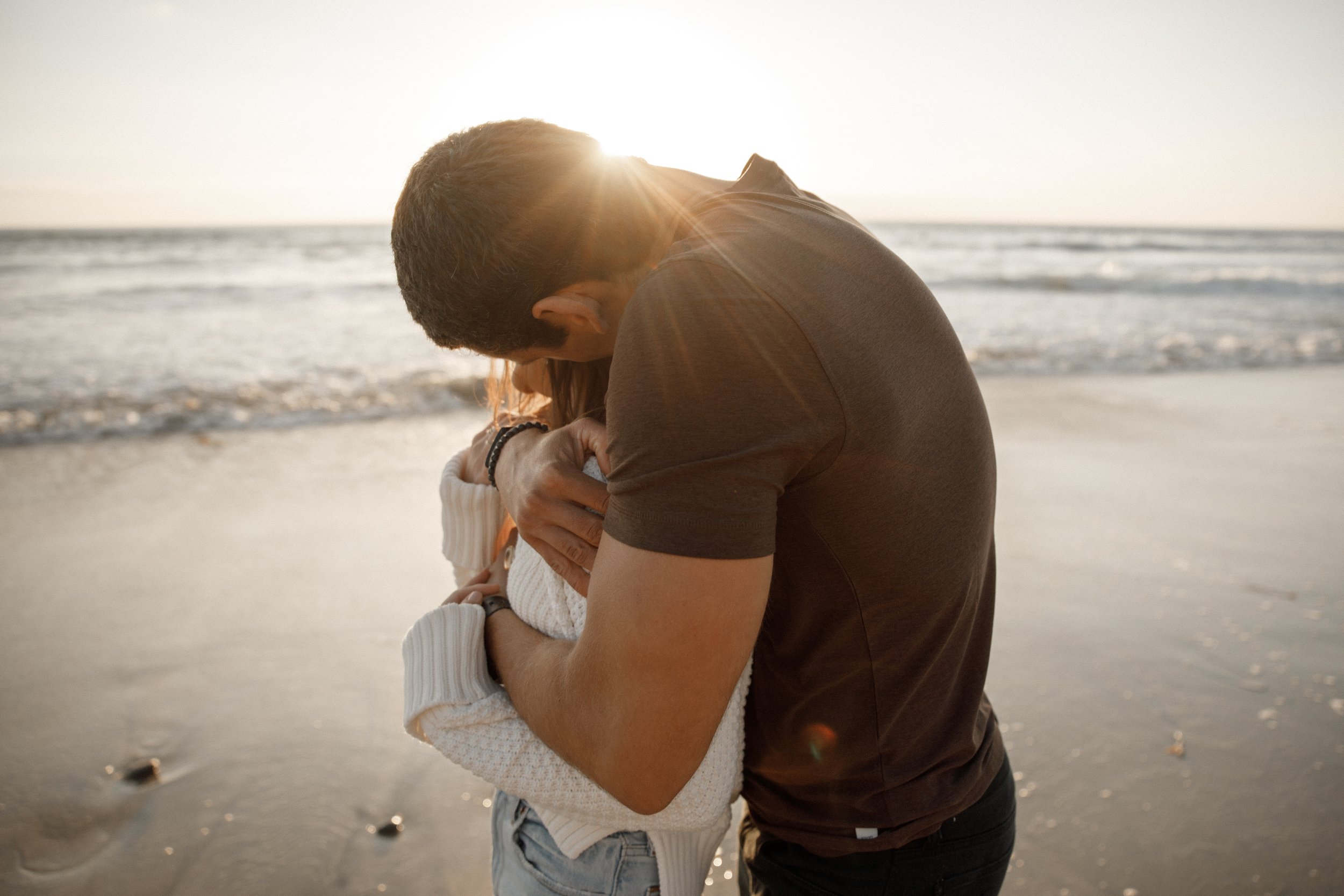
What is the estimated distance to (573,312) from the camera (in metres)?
1.20

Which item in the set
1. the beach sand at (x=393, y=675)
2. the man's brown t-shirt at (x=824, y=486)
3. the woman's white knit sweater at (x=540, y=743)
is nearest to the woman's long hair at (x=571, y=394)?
the woman's white knit sweater at (x=540, y=743)

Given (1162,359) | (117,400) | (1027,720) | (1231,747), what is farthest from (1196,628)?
(117,400)

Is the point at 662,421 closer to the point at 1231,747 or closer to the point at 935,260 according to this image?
the point at 1231,747

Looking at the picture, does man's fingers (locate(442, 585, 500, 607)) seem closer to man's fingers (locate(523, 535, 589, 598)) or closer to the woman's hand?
the woman's hand

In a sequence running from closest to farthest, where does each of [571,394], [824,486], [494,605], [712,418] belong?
[712,418] < [824,486] < [494,605] < [571,394]

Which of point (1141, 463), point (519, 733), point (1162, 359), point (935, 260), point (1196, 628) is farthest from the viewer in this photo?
point (935, 260)

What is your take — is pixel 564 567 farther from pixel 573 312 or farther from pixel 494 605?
pixel 573 312

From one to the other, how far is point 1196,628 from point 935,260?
27.0 meters

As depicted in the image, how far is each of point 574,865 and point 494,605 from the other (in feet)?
1.50

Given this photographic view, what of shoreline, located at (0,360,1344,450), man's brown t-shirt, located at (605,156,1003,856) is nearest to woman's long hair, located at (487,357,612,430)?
man's brown t-shirt, located at (605,156,1003,856)

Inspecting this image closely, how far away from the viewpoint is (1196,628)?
345 centimetres

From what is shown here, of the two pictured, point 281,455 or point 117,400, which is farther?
point 117,400

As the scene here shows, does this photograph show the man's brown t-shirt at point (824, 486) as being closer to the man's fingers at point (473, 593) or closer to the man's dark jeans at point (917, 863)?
the man's dark jeans at point (917, 863)

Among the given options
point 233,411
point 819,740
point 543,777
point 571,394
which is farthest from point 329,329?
point 819,740
